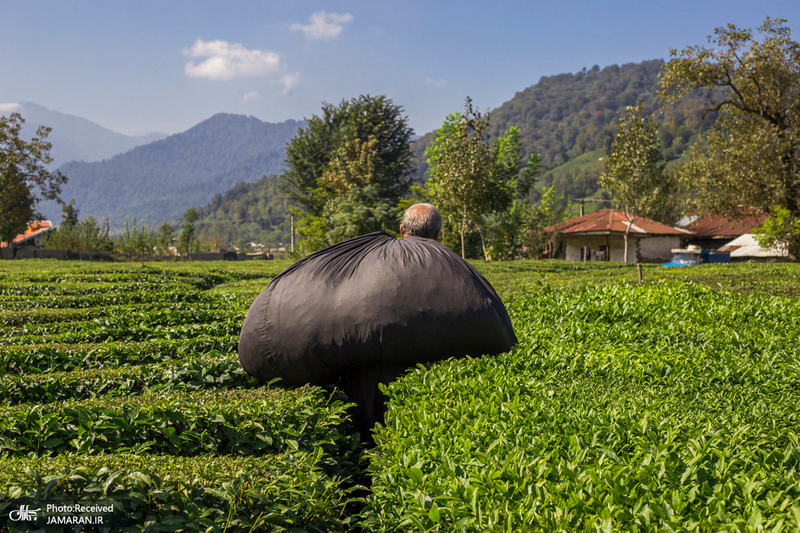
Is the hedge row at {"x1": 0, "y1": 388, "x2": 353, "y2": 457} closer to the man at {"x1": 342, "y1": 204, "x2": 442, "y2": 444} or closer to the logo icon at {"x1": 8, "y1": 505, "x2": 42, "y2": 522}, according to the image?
the man at {"x1": 342, "y1": 204, "x2": 442, "y2": 444}

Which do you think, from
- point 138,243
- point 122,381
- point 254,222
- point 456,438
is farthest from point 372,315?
point 254,222

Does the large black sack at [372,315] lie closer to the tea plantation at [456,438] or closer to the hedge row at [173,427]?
the tea plantation at [456,438]

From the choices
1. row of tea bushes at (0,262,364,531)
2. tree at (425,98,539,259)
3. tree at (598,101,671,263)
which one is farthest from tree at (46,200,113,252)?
row of tea bushes at (0,262,364,531)

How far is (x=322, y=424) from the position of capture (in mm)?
3834

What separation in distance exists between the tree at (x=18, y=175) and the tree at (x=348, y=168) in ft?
57.3

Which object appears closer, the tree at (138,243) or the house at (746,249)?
the house at (746,249)

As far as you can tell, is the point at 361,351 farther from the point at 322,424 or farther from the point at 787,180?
the point at 787,180

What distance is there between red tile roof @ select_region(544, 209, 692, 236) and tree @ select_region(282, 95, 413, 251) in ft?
44.2

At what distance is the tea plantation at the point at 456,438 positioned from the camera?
218 cm

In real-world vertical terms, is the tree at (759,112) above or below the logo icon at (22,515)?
above

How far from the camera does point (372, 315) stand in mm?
4145

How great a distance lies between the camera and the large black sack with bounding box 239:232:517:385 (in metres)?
4.17

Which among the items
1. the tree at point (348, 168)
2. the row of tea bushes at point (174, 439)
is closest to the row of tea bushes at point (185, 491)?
the row of tea bushes at point (174, 439)

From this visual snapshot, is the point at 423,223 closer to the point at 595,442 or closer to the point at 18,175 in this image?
the point at 595,442
